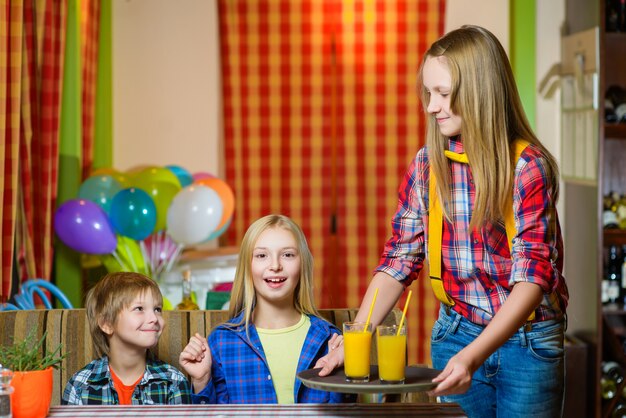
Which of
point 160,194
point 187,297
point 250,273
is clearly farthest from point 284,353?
point 160,194

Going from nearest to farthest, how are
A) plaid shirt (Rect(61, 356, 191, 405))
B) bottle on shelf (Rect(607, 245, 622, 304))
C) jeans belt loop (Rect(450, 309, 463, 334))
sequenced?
jeans belt loop (Rect(450, 309, 463, 334))
plaid shirt (Rect(61, 356, 191, 405))
bottle on shelf (Rect(607, 245, 622, 304))

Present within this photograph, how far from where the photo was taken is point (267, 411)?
1.74 metres

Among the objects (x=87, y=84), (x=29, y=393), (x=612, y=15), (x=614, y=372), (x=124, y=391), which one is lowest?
(x=614, y=372)

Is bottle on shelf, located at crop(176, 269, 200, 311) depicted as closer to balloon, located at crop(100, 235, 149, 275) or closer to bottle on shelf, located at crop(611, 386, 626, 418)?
balloon, located at crop(100, 235, 149, 275)

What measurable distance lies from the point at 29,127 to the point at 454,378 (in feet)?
7.57

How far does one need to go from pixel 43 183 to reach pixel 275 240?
174cm

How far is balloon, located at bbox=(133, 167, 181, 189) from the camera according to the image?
3.83 meters

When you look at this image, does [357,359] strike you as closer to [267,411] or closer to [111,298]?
[267,411]

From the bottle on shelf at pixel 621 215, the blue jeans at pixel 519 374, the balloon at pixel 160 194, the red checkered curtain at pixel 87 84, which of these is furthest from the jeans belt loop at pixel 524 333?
the red checkered curtain at pixel 87 84

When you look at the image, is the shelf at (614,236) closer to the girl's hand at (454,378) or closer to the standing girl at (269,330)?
the standing girl at (269,330)

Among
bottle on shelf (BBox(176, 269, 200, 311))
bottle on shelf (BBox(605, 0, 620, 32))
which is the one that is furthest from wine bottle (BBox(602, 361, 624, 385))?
bottle on shelf (BBox(176, 269, 200, 311))

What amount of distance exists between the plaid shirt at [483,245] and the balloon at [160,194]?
1.84m

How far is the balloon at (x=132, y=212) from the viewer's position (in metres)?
3.47

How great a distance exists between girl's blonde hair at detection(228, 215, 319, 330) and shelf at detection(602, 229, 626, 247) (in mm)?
2328
